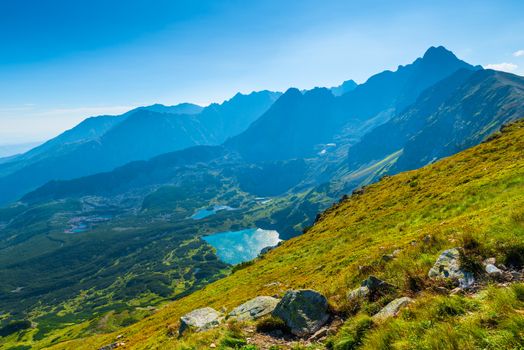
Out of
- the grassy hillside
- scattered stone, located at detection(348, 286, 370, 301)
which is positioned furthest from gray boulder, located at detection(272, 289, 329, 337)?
scattered stone, located at detection(348, 286, 370, 301)

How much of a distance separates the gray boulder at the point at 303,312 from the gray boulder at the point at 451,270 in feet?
18.2

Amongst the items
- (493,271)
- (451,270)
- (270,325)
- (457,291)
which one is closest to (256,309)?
(270,325)

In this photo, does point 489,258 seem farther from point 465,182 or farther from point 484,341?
point 465,182

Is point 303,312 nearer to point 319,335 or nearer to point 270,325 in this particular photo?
point 319,335

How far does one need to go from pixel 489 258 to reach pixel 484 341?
7213 mm

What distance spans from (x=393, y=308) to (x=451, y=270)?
3597mm

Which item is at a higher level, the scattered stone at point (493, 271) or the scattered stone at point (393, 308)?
the scattered stone at point (493, 271)

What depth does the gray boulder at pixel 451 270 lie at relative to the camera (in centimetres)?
1309

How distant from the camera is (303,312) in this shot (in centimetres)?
1562

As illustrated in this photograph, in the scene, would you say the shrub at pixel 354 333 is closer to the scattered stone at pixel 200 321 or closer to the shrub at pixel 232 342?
the shrub at pixel 232 342

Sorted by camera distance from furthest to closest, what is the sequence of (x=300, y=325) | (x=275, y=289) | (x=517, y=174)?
(x=275, y=289)
(x=517, y=174)
(x=300, y=325)

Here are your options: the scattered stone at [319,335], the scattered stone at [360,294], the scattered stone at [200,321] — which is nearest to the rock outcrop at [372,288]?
the scattered stone at [360,294]

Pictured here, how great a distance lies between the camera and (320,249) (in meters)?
41.5

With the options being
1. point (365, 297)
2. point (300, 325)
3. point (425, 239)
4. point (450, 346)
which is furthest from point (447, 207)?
point (450, 346)
